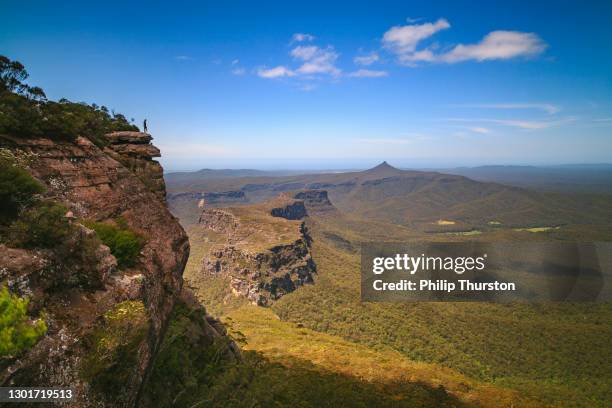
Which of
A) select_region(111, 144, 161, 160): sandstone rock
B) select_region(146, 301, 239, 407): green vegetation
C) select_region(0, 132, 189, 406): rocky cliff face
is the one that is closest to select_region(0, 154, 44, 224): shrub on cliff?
select_region(0, 132, 189, 406): rocky cliff face

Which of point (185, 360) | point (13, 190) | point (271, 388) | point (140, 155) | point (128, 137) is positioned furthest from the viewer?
point (271, 388)

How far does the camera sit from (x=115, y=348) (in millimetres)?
11578

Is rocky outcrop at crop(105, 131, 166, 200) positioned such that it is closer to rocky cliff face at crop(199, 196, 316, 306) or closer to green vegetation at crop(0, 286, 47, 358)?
green vegetation at crop(0, 286, 47, 358)

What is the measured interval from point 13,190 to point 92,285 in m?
4.65

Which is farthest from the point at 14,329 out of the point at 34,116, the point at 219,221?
the point at 219,221

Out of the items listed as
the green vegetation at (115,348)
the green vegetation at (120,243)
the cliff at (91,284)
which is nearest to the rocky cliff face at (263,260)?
the cliff at (91,284)

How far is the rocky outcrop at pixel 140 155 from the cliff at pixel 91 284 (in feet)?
10.4

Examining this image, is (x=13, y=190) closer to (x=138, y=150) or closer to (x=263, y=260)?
(x=138, y=150)

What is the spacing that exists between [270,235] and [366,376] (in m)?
84.5

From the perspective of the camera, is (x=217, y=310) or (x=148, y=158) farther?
(x=217, y=310)

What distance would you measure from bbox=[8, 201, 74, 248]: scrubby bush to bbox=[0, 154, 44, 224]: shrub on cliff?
0.45m

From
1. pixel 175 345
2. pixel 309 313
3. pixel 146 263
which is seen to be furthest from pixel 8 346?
pixel 309 313

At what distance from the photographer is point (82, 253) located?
1324 centimetres

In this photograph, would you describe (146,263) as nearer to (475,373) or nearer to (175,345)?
(175,345)
